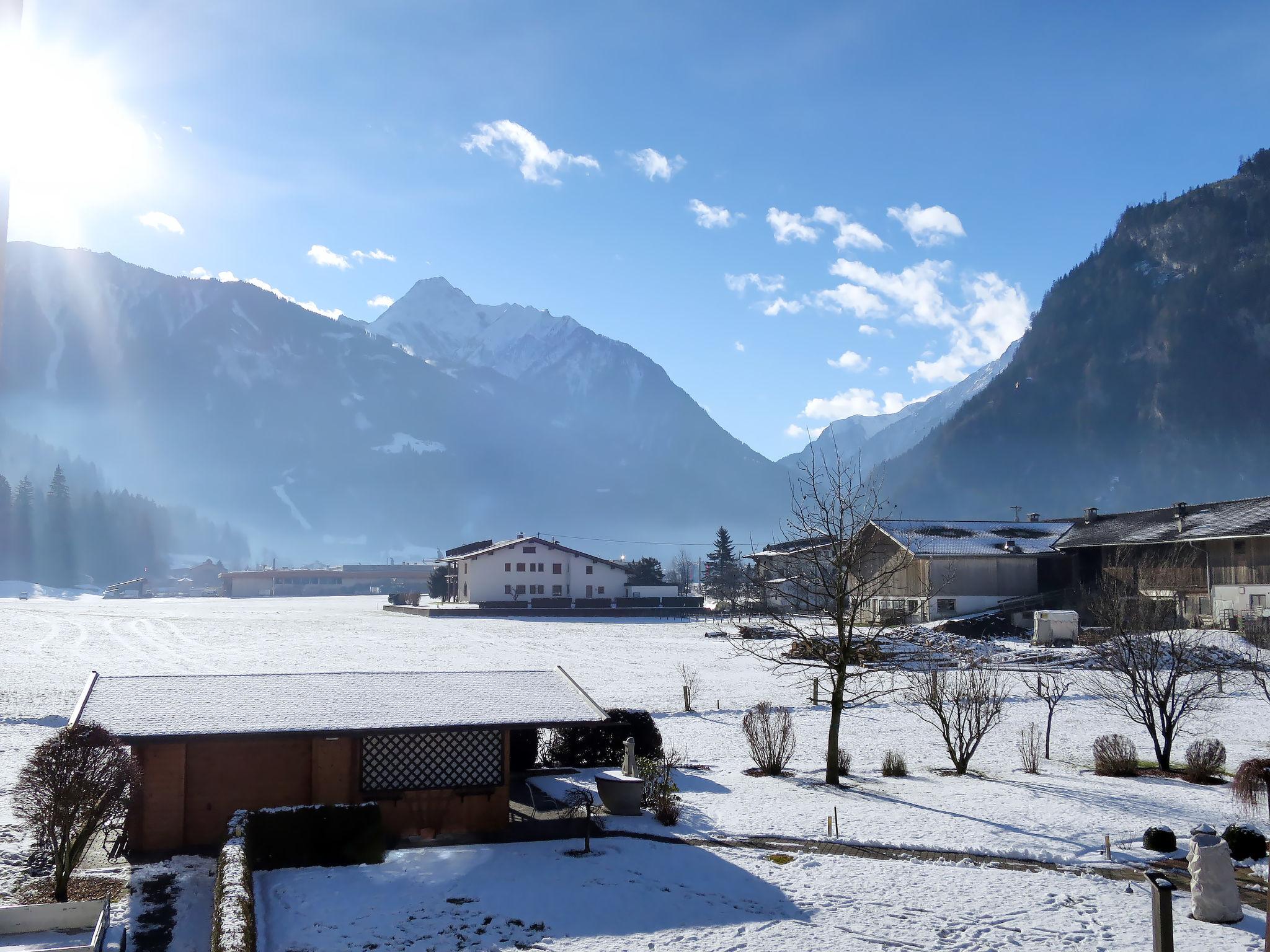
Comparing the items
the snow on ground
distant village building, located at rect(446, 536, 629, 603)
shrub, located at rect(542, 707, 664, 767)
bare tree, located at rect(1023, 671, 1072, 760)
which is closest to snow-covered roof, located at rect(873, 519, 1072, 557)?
bare tree, located at rect(1023, 671, 1072, 760)

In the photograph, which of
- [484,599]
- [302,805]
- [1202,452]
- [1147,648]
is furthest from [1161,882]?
[1202,452]

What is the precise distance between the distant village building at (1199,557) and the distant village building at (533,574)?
45525 mm

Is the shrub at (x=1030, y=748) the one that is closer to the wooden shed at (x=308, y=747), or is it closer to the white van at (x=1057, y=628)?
the wooden shed at (x=308, y=747)

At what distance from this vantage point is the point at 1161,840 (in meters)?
15.3

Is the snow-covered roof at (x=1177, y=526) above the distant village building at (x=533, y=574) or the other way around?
above

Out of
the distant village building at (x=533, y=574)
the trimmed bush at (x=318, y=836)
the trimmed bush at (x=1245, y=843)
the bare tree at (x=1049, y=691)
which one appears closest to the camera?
the trimmed bush at (x=318, y=836)

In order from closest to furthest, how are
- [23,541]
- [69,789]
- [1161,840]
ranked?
[69,789] < [1161,840] < [23,541]

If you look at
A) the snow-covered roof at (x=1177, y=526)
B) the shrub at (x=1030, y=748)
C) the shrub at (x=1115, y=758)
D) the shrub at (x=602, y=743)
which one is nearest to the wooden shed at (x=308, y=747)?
the shrub at (x=602, y=743)

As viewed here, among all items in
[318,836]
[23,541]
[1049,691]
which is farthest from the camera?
[23,541]

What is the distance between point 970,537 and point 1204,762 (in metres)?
45.0

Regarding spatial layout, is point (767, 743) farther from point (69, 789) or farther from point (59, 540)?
point (59, 540)

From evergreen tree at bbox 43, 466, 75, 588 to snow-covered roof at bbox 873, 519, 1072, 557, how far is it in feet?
506

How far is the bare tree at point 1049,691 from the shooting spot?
2628 centimetres

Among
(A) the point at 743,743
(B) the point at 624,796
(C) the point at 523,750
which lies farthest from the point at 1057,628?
(B) the point at 624,796
